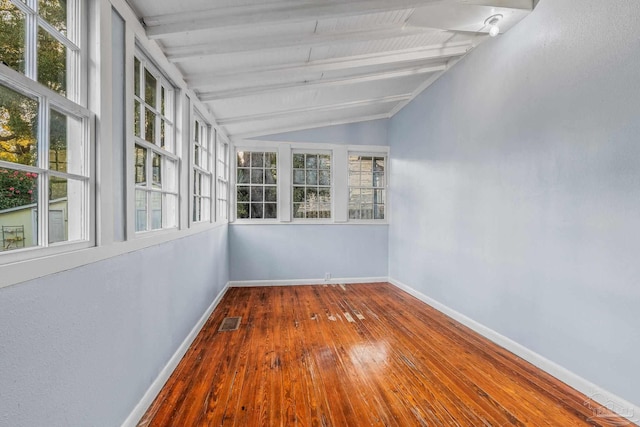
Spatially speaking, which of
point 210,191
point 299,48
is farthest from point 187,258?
point 299,48

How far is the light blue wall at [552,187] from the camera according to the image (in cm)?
177

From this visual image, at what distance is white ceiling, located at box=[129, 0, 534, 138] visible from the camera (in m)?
1.88

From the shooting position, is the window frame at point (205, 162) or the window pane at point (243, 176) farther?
the window pane at point (243, 176)

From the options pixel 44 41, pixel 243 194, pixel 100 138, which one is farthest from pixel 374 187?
pixel 44 41

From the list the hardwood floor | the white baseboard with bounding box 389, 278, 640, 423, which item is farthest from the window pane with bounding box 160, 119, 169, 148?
the white baseboard with bounding box 389, 278, 640, 423

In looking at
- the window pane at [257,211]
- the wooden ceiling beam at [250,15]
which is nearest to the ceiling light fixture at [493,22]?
the wooden ceiling beam at [250,15]

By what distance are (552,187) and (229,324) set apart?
328 centimetres

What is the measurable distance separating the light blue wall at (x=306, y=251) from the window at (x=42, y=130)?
333cm

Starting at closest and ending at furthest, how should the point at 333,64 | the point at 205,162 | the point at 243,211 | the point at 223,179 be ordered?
the point at 333,64 < the point at 205,162 < the point at 223,179 < the point at 243,211

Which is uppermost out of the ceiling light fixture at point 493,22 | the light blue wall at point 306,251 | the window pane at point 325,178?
the ceiling light fixture at point 493,22

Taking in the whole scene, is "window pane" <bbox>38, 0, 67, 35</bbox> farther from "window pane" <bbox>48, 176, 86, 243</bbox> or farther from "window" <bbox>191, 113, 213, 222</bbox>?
"window" <bbox>191, 113, 213, 222</bbox>

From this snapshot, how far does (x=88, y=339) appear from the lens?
4.13ft

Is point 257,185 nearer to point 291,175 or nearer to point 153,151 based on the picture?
point 291,175

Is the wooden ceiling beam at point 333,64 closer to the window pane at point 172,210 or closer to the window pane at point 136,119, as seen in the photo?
the window pane at point 136,119
